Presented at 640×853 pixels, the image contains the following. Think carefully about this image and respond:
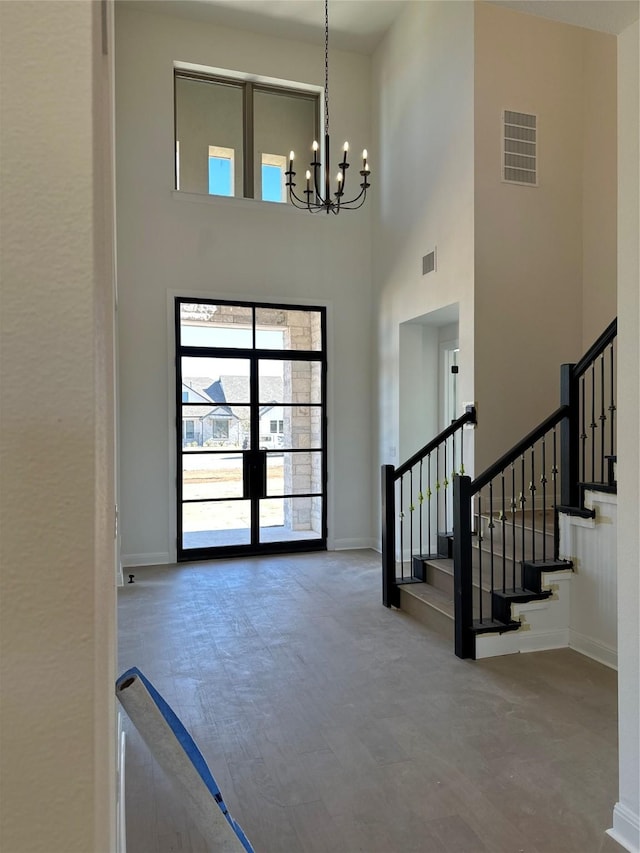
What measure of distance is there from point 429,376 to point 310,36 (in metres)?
4.22

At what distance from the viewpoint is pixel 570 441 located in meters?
3.94

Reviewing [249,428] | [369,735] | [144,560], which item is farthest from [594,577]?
[144,560]

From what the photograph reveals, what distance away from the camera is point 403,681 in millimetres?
3445

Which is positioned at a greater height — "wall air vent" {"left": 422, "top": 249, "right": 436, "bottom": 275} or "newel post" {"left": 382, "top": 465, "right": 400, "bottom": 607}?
"wall air vent" {"left": 422, "top": 249, "right": 436, "bottom": 275}

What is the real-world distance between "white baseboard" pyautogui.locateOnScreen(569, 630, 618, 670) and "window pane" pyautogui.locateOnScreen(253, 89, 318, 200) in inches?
227

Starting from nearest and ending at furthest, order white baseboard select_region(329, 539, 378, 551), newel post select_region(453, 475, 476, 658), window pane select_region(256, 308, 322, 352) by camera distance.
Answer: newel post select_region(453, 475, 476, 658), window pane select_region(256, 308, 322, 352), white baseboard select_region(329, 539, 378, 551)

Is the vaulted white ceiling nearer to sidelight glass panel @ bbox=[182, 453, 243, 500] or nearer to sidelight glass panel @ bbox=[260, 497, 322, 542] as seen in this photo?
sidelight glass panel @ bbox=[182, 453, 243, 500]

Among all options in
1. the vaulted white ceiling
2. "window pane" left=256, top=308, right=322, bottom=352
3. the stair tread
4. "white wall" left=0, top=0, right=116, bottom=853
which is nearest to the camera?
"white wall" left=0, top=0, right=116, bottom=853

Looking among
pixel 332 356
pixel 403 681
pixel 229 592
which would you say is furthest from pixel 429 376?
pixel 403 681

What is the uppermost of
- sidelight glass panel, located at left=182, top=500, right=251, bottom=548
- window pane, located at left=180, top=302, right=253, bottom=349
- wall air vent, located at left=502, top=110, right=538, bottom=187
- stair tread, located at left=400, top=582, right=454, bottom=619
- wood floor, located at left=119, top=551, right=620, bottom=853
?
wall air vent, located at left=502, top=110, right=538, bottom=187

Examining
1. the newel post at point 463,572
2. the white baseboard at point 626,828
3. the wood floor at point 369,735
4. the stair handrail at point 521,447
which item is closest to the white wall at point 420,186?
the stair handrail at point 521,447

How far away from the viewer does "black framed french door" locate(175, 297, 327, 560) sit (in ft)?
21.7

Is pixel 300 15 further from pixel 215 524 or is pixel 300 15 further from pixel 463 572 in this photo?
pixel 463 572

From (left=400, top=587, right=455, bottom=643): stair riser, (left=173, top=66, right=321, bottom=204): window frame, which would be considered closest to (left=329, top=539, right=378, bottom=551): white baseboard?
(left=400, top=587, right=455, bottom=643): stair riser
